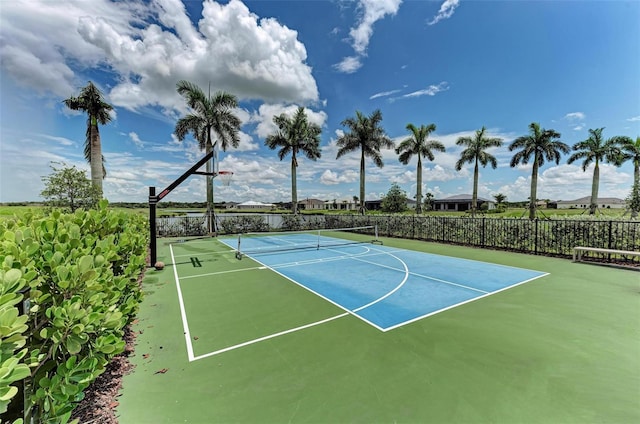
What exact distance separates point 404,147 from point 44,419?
29.7 m

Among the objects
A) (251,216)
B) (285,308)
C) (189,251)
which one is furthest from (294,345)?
(251,216)

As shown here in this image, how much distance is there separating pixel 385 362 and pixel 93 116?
21.4 meters

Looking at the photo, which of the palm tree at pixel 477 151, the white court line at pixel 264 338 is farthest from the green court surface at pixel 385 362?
the palm tree at pixel 477 151

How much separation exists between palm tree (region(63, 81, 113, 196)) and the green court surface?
1483 cm

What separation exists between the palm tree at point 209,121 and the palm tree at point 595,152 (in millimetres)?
38653

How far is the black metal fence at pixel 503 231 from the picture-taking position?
10672 millimetres

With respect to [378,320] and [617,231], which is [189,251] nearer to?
[378,320]

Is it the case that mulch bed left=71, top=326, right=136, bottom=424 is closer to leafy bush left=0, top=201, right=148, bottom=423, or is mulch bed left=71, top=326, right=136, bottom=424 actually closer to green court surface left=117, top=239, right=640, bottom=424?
green court surface left=117, top=239, right=640, bottom=424

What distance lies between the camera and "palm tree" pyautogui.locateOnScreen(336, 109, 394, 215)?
27.0m

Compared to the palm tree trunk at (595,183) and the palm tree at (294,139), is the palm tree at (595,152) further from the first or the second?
the palm tree at (294,139)

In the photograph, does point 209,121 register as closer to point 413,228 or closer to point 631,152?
point 413,228

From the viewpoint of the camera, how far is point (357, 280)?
27.1ft

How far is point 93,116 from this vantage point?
54.0 ft

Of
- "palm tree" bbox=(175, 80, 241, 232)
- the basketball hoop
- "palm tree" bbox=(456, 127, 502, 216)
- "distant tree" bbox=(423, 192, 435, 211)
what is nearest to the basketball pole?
the basketball hoop
